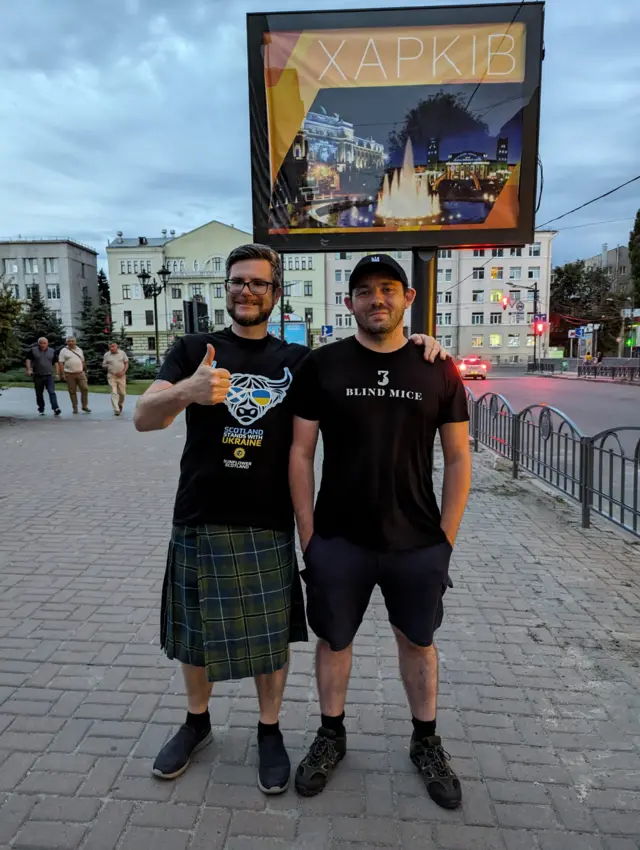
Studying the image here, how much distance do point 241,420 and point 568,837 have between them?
1856 millimetres

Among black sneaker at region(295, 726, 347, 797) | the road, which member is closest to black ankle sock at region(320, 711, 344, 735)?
black sneaker at region(295, 726, 347, 797)

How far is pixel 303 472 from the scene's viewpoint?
2201 mm

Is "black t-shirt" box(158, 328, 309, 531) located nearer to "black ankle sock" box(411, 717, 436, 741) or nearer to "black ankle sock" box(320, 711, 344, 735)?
"black ankle sock" box(320, 711, 344, 735)

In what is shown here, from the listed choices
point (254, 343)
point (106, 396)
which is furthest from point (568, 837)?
point (106, 396)

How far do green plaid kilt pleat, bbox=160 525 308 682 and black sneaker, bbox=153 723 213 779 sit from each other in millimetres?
330

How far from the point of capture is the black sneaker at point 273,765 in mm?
2184

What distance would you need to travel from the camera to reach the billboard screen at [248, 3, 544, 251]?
6090 mm

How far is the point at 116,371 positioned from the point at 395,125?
9760 millimetres

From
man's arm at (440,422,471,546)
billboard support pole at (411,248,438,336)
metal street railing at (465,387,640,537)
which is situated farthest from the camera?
billboard support pole at (411,248,438,336)

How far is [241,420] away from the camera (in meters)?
2.17

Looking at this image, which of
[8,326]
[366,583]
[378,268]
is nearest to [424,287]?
[378,268]

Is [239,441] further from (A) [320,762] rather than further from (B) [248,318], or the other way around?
(A) [320,762]

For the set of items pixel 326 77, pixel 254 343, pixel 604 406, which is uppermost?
pixel 326 77

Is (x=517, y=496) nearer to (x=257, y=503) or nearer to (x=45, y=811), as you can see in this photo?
(x=257, y=503)
